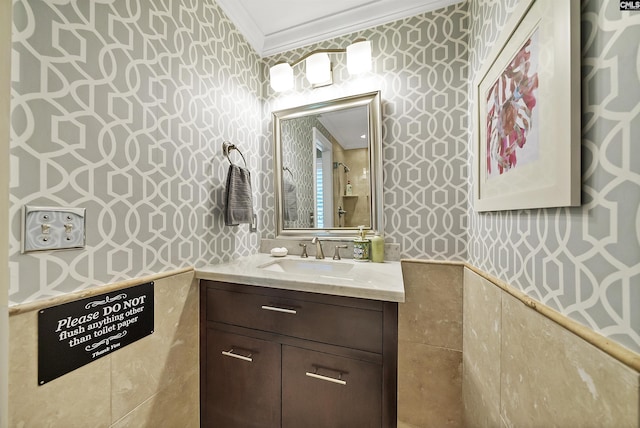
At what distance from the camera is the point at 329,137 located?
5.02ft

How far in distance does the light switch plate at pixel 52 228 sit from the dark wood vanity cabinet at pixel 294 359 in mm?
536

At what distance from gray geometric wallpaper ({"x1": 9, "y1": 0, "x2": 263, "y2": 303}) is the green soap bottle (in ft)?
2.71

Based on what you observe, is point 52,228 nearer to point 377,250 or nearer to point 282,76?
point 377,250

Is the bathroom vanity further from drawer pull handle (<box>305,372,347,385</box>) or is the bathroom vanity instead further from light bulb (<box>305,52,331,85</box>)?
light bulb (<box>305,52,331,85</box>)

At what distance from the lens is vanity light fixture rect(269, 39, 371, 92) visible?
4.45 ft

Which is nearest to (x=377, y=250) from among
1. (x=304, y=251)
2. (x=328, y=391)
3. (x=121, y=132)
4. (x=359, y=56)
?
(x=304, y=251)

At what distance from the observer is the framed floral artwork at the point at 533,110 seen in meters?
0.50

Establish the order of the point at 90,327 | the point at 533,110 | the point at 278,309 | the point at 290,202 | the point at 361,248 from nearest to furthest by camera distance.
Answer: the point at 533,110 < the point at 90,327 < the point at 278,309 < the point at 361,248 < the point at 290,202

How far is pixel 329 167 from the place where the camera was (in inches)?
59.9

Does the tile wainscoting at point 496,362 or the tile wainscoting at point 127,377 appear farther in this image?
the tile wainscoting at point 127,377

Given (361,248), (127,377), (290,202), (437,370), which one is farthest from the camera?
(290,202)

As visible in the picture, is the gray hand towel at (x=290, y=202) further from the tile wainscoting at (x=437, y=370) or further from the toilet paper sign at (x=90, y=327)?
the toilet paper sign at (x=90, y=327)

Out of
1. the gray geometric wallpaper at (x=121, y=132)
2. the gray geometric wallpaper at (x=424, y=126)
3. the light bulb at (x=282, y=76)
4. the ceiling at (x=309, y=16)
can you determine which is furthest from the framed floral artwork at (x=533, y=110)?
the gray geometric wallpaper at (x=121, y=132)

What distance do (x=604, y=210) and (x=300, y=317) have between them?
2.94 feet
